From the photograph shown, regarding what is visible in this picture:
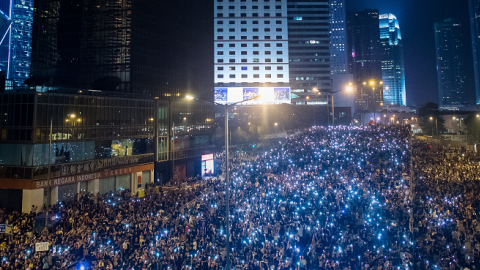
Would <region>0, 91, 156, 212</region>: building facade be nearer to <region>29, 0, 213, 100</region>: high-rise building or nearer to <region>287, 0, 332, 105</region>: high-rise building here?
<region>29, 0, 213, 100</region>: high-rise building

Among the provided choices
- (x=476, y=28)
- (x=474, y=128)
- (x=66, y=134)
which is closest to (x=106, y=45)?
(x=66, y=134)

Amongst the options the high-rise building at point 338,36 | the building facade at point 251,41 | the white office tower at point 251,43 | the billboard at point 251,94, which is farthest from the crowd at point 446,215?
the high-rise building at point 338,36

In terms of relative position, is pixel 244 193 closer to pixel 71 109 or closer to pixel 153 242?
pixel 153 242

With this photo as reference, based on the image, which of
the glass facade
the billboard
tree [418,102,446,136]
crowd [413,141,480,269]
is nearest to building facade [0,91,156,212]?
the glass facade

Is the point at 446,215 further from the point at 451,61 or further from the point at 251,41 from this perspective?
the point at 451,61

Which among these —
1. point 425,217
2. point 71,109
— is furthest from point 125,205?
point 425,217

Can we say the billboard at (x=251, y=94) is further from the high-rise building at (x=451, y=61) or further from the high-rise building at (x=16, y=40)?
the high-rise building at (x=451, y=61)
